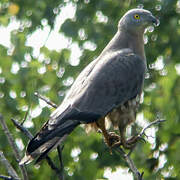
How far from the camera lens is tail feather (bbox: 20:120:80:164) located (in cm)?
496

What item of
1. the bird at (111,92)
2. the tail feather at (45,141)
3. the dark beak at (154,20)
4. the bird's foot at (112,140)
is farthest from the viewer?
the dark beak at (154,20)

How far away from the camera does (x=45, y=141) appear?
5.05m

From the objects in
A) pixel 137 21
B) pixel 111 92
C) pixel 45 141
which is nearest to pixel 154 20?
pixel 137 21

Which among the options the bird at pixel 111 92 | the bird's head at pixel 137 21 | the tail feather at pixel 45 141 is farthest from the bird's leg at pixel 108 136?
the bird's head at pixel 137 21

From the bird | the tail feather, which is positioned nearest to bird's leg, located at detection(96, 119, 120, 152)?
the bird

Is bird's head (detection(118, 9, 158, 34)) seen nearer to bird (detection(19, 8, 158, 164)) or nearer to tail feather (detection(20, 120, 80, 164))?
bird (detection(19, 8, 158, 164))

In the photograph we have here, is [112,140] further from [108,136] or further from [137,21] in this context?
[137,21]

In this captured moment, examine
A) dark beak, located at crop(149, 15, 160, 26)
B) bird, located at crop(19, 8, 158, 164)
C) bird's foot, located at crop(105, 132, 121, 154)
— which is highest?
dark beak, located at crop(149, 15, 160, 26)

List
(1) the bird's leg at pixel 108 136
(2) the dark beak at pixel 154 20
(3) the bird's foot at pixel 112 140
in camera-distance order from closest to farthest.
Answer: (1) the bird's leg at pixel 108 136, (3) the bird's foot at pixel 112 140, (2) the dark beak at pixel 154 20

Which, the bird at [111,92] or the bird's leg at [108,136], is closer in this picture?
the bird at [111,92]

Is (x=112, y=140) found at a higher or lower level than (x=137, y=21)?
lower

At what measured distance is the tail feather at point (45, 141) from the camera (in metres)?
4.96

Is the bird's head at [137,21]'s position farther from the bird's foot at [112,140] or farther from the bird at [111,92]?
the bird's foot at [112,140]

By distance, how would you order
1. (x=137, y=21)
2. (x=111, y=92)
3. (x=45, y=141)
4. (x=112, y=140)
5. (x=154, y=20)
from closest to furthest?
(x=45, y=141)
(x=111, y=92)
(x=112, y=140)
(x=154, y=20)
(x=137, y=21)
